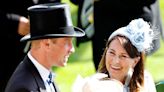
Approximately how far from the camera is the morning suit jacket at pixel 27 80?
4.43 m

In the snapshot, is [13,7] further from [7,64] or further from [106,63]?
[106,63]

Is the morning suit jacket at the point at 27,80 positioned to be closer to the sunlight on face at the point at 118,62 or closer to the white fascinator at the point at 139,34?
the sunlight on face at the point at 118,62

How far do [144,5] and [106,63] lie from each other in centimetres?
176

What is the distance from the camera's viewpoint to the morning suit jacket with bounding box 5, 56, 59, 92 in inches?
174

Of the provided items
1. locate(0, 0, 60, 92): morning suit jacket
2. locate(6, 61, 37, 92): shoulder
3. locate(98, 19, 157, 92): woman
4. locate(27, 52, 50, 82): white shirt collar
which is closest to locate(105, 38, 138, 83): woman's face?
locate(98, 19, 157, 92): woman

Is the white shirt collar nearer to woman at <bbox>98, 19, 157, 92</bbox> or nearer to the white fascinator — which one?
woman at <bbox>98, 19, 157, 92</bbox>

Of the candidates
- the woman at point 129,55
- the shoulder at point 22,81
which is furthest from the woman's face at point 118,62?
the shoulder at point 22,81

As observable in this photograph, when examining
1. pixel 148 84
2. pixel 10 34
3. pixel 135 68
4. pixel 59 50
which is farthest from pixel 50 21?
pixel 10 34

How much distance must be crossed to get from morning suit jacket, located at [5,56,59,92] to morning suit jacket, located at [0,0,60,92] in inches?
68.4

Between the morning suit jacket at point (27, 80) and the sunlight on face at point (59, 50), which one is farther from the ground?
the sunlight on face at point (59, 50)

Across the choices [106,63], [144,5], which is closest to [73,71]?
[144,5]

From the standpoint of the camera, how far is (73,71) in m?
9.78

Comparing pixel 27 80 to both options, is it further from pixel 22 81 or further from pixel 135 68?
pixel 135 68

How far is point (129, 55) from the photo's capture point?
5.09 m
